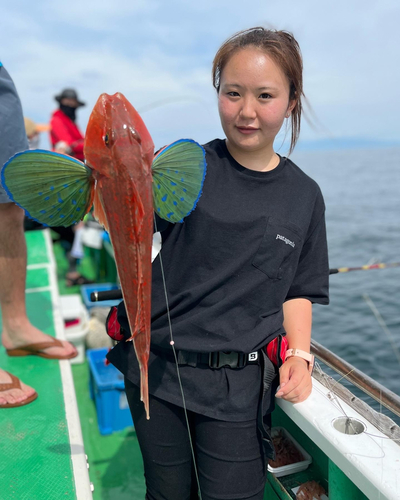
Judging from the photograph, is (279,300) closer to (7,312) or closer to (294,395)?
(294,395)

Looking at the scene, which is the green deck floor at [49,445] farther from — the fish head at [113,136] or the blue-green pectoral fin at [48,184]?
the fish head at [113,136]

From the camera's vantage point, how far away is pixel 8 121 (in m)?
2.61

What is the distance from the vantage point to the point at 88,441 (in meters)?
3.67

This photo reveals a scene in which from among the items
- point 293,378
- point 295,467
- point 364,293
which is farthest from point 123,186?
point 364,293

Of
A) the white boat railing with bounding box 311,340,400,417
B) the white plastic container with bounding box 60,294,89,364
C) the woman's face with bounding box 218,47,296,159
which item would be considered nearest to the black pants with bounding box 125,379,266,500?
the white boat railing with bounding box 311,340,400,417

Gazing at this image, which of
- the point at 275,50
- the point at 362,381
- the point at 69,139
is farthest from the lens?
the point at 69,139

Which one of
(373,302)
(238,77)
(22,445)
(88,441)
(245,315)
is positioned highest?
(238,77)

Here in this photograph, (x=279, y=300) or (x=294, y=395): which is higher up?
(x=279, y=300)

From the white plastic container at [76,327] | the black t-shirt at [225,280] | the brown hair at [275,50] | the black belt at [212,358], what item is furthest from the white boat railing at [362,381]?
the white plastic container at [76,327]

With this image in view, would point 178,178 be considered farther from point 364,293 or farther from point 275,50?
point 364,293

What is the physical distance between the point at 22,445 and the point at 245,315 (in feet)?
4.83

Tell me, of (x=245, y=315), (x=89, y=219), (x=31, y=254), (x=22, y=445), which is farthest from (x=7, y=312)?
(x=89, y=219)

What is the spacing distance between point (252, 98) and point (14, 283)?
194cm

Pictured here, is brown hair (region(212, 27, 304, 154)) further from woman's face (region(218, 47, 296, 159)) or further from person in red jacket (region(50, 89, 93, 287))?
person in red jacket (region(50, 89, 93, 287))
